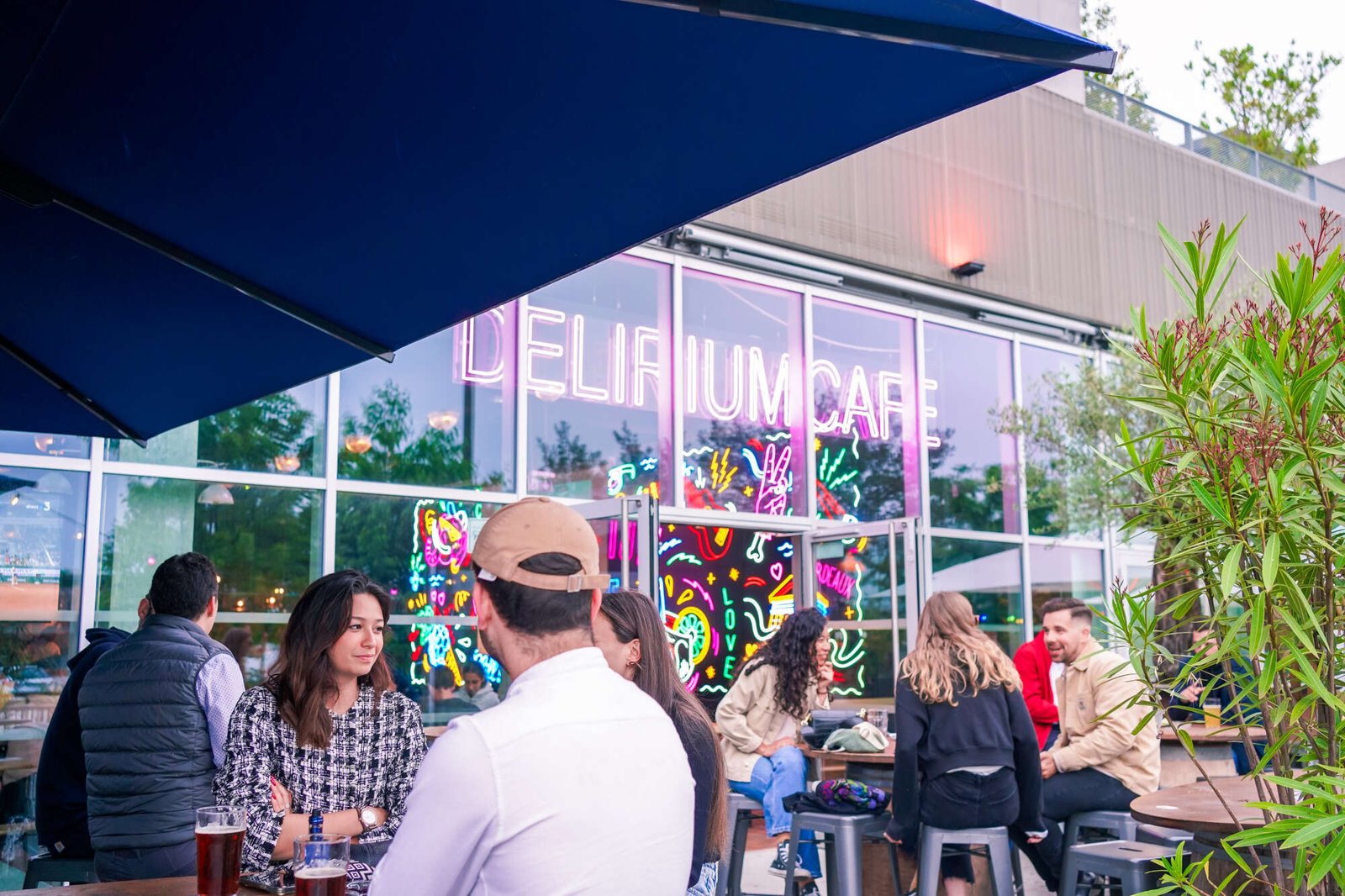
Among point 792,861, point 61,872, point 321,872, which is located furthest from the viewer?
point 792,861

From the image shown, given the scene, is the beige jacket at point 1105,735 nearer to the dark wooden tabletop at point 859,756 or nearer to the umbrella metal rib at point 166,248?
the dark wooden tabletop at point 859,756

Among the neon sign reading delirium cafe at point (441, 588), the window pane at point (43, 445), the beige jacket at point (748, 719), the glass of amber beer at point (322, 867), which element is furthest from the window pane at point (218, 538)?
the glass of amber beer at point (322, 867)

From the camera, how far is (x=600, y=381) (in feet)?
30.0

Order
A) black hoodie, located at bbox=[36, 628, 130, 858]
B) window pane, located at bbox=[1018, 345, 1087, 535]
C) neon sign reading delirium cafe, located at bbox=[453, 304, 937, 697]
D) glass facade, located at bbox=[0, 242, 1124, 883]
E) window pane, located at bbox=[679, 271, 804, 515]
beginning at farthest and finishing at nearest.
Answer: window pane, located at bbox=[1018, 345, 1087, 535], window pane, located at bbox=[679, 271, 804, 515], neon sign reading delirium cafe, located at bbox=[453, 304, 937, 697], glass facade, located at bbox=[0, 242, 1124, 883], black hoodie, located at bbox=[36, 628, 130, 858]

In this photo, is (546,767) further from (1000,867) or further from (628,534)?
(628,534)

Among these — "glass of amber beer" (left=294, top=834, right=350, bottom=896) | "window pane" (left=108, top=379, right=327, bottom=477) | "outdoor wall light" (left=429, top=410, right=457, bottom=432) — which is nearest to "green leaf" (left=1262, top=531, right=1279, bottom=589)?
"glass of amber beer" (left=294, top=834, right=350, bottom=896)

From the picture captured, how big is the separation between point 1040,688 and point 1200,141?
376 inches

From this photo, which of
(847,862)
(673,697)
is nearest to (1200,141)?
(847,862)

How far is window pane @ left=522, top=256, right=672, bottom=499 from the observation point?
8.78 m

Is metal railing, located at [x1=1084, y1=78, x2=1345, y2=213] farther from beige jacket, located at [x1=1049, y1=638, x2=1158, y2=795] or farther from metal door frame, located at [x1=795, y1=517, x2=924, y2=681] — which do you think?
beige jacket, located at [x1=1049, y1=638, x2=1158, y2=795]

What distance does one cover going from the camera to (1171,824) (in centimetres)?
365

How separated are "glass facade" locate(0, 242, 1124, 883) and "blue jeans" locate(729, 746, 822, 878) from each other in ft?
5.76

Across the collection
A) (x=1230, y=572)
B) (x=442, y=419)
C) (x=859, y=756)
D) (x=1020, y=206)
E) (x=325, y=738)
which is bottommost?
(x=859, y=756)

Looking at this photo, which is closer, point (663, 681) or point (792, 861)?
point (663, 681)
